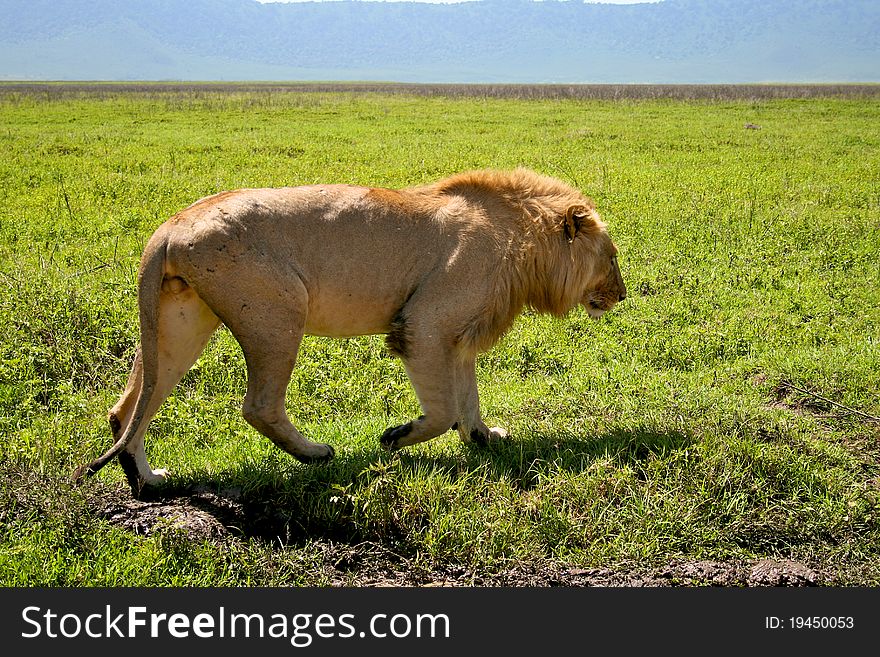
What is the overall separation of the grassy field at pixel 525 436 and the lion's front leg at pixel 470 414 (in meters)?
0.14

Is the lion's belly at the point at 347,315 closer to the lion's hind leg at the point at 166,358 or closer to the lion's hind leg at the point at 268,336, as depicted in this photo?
the lion's hind leg at the point at 268,336

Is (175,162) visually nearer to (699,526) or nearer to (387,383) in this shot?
(387,383)

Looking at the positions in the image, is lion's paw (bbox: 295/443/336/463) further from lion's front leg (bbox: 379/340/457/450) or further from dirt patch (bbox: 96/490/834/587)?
dirt patch (bbox: 96/490/834/587)

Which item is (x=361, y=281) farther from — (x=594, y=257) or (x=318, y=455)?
(x=594, y=257)

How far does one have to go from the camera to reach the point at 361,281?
15.4 ft

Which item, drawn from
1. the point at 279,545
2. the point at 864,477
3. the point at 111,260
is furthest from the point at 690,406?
the point at 111,260


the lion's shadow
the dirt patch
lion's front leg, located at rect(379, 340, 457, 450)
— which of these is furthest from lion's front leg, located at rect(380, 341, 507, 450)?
the dirt patch

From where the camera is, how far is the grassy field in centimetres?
400

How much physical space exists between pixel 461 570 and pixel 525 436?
1469mm

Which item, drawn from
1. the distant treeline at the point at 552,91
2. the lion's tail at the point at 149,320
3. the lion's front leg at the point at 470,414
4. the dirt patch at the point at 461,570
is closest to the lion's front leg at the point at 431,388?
the lion's front leg at the point at 470,414

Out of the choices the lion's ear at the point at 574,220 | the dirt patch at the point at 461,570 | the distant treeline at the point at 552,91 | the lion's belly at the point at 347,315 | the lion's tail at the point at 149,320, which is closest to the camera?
the dirt patch at the point at 461,570

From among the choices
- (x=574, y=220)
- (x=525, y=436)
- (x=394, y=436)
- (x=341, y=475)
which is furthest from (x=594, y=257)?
(x=341, y=475)

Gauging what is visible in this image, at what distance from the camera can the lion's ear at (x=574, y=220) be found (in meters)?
5.21

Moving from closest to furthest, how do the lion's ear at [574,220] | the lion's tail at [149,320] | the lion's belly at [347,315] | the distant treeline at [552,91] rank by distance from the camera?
the lion's tail at [149,320]
the lion's belly at [347,315]
the lion's ear at [574,220]
the distant treeline at [552,91]
